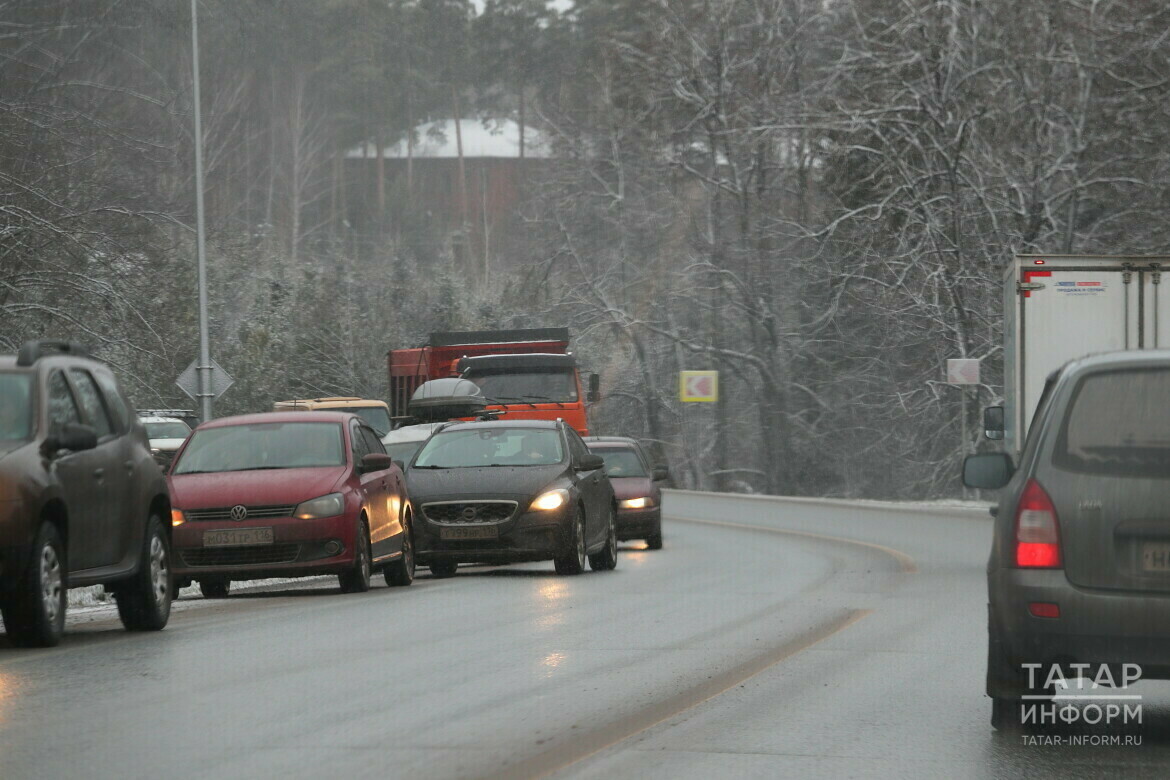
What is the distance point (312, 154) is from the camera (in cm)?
9000

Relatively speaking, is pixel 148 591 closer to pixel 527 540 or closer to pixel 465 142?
pixel 527 540

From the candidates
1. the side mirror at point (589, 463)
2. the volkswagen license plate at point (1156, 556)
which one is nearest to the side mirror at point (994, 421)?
the side mirror at point (589, 463)

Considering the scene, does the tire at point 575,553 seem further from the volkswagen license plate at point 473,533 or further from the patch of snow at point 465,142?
the patch of snow at point 465,142

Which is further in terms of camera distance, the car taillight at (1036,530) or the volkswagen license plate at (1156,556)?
the car taillight at (1036,530)

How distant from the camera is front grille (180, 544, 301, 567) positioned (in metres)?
16.2

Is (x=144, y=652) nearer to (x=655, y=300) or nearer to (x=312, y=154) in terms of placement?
(x=655, y=300)

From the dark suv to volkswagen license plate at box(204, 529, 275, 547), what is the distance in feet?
Result: 9.42

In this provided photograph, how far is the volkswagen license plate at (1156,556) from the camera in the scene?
7242mm

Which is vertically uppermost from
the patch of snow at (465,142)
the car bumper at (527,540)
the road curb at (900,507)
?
the patch of snow at (465,142)

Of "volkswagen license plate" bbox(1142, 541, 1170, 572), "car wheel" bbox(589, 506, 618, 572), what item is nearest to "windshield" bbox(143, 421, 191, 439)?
"car wheel" bbox(589, 506, 618, 572)

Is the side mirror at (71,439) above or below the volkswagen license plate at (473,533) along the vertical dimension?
above

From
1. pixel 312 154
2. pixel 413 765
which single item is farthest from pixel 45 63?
pixel 312 154

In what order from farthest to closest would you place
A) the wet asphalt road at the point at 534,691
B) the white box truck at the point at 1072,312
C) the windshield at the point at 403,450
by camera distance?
the windshield at the point at 403,450 → the white box truck at the point at 1072,312 → the wet asphalt road at the point at 534,691

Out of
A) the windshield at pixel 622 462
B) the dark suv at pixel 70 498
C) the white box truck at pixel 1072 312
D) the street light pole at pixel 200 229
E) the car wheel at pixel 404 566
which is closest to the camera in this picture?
the dark suv at pixel 70 498
